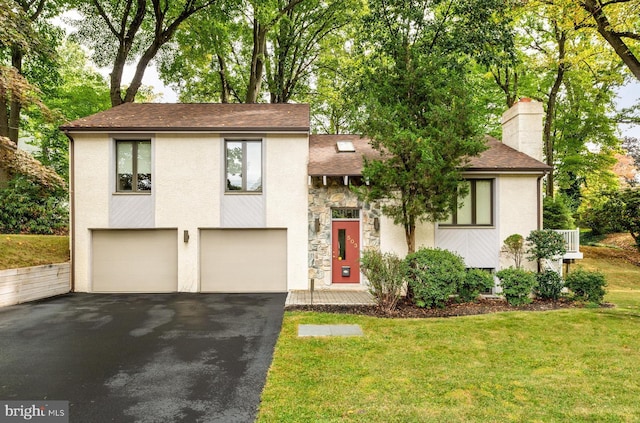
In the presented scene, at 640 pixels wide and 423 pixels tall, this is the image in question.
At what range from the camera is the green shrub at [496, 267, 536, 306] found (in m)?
9.46


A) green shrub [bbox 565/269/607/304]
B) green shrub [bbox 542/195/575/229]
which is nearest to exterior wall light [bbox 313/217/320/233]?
green shrub [bbox 565/269/607/304]

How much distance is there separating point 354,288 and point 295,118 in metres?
6.21

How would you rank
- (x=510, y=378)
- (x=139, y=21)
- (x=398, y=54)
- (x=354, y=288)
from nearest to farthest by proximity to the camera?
(x=510, y=378), (x=398, y=54), (x=354, y=288), (x=139, y=21)

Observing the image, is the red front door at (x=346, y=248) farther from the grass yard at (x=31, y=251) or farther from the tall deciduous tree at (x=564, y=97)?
the tall deciduous tree at (x=564, y=97)

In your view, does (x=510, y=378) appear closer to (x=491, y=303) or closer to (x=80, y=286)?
(x=491, y=303)

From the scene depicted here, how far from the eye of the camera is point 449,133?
933 cm

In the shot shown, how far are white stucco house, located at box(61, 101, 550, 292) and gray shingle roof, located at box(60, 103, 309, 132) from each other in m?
0.10

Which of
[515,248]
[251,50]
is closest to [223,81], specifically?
[251,50]

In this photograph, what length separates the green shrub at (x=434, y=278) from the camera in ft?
29.7

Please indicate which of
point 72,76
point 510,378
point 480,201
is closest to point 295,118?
point 480,201

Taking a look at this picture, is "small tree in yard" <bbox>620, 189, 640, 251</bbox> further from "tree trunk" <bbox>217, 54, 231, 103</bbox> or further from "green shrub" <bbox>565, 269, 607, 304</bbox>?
"tree trunk" <bbox>217, 54, 231, 103</bbox>

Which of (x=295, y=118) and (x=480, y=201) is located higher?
(x=295, y=118)

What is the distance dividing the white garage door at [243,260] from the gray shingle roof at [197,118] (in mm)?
3443

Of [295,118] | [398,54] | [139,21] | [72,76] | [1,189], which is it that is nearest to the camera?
[398,54]
